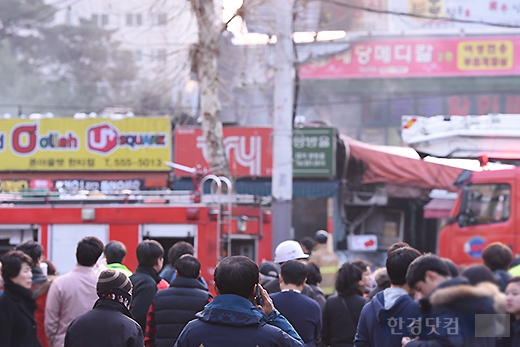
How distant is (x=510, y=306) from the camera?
8.30 feet

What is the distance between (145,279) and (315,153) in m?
12.4

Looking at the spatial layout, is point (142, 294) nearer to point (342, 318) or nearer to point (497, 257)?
point (342, 318)

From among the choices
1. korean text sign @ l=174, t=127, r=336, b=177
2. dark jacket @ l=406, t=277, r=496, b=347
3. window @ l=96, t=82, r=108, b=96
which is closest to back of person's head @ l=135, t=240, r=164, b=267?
dark jacket @ l=406, t=277, r=496, b=347

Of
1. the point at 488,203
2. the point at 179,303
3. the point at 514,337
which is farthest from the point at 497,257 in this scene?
the point at 488,203

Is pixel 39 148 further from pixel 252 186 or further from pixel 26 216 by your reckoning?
pixel 26 216

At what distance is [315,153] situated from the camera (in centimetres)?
1836

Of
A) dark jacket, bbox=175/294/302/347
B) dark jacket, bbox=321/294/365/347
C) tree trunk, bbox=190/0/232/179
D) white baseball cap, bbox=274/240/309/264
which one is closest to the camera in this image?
dark jacket, bbox=175/294/302/347

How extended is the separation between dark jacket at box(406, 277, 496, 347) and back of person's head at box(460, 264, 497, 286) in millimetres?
17

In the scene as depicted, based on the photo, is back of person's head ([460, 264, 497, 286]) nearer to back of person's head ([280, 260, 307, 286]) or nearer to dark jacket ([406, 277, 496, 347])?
dark jacket ([406, 277, 496, 347])

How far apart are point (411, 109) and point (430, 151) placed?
67.9ft

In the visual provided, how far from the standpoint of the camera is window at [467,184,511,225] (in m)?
11.9

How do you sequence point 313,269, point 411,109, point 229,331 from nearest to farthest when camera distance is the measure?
point 229,331
point 313,269
point 411,109

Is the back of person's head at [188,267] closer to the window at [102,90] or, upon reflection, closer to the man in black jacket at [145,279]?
the man in black jacket at [145,279]

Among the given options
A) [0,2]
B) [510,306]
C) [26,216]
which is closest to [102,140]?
[26,216]
